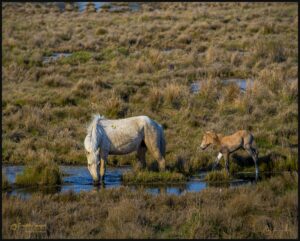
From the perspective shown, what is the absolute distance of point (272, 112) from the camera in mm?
18844

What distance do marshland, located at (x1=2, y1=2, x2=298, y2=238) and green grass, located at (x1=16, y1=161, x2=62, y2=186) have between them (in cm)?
2

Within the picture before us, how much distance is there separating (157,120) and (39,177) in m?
6.41

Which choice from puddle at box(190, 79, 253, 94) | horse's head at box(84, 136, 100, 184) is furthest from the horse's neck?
puddle at box(190, 79, 253, 94)

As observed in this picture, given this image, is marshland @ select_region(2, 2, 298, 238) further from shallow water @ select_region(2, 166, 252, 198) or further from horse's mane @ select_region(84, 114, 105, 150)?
horse's mane @ select_region(84, 114, 105, 150)

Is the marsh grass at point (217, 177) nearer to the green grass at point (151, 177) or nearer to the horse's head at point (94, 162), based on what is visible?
the green grass at point (151, 177)

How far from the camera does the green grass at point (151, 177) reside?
502 inches

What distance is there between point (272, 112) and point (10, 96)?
863 cm

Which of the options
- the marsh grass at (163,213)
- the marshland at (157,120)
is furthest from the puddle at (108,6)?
the marsh grass at (163,213)

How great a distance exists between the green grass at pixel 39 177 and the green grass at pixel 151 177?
56.0 inches

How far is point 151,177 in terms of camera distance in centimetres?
1280

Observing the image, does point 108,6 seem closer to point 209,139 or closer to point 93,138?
point 209,139

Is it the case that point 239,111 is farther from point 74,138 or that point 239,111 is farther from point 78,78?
point 78,78

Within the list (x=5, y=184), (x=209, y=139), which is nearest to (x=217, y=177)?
(x=209, y=139)

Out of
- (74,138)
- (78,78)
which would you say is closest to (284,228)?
(74,138)
